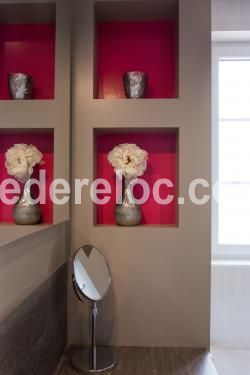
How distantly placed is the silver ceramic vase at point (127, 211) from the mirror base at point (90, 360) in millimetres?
550

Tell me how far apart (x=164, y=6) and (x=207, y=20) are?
216 millimetres

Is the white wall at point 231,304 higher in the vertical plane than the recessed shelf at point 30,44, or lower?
lower

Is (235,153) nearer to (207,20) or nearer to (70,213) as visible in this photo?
(207,20)

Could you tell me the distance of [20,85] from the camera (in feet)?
2.89

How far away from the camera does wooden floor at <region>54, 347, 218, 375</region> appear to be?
1.14 meters

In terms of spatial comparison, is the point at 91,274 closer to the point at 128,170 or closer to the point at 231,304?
the point at 128,170

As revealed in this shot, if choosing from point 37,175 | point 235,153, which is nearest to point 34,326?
point 37,175

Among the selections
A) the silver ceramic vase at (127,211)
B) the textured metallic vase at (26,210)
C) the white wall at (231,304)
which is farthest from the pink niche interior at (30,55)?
the white wall at (231,304)

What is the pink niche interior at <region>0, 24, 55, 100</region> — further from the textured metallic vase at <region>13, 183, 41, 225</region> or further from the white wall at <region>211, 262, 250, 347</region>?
the white wall at <region>211, 262, 250, 347</region>

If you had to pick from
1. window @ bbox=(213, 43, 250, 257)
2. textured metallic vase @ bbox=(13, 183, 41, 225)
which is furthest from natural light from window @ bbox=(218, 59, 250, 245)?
textured metallic vase @ bbox=(13, 183, 41, 225)

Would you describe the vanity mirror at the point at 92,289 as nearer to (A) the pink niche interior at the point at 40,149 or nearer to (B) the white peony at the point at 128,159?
(A) the pink niche interior at the point at 40,149

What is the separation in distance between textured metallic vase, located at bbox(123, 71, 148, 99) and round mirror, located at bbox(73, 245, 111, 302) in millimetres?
725

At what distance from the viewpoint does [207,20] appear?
1380 mm

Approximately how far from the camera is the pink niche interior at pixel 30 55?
0.76 m
